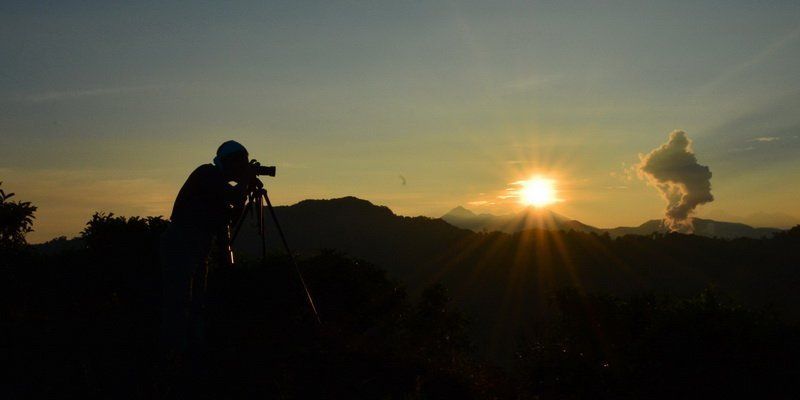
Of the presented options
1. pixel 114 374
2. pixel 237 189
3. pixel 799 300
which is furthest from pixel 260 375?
pixel 799 300

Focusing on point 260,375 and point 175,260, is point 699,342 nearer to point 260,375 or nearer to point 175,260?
point 260,375

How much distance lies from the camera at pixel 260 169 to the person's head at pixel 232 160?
0.40 meters

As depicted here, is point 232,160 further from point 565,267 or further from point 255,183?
point 565,267

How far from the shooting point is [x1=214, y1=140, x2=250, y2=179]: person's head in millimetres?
6785

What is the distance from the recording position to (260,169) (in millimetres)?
7500

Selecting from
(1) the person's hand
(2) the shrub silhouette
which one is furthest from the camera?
(2) the shrub silhouette

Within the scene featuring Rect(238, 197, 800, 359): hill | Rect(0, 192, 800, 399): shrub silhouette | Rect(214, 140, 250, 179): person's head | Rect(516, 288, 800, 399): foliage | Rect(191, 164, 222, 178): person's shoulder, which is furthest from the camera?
Rect(238, 197, 800, 359): hill

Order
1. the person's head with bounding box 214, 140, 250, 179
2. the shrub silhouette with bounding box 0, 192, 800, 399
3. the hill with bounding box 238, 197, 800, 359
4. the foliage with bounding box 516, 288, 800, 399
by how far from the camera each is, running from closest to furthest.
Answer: the person's head with bounding box 214, 140, 250, 179
the shrub silhouette with bounding box 0, 192, 800, 399
the foliage with bounding box 516, 288, 800, 399
the hill with bounding box 238, 197, 800, 359

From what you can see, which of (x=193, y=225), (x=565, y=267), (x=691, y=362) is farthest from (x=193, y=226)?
(x=565, y=267)

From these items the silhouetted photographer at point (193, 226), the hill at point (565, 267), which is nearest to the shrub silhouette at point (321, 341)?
the silhouetted photographer at point (193, 226)

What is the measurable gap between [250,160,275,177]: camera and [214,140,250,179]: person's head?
396mm

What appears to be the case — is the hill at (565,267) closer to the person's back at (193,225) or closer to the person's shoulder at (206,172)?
the person's back at (193,225)

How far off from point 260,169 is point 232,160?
73 cm

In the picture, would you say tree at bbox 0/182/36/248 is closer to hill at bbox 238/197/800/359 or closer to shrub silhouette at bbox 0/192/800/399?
shrub silhouette at bbox 0/192/800/399
